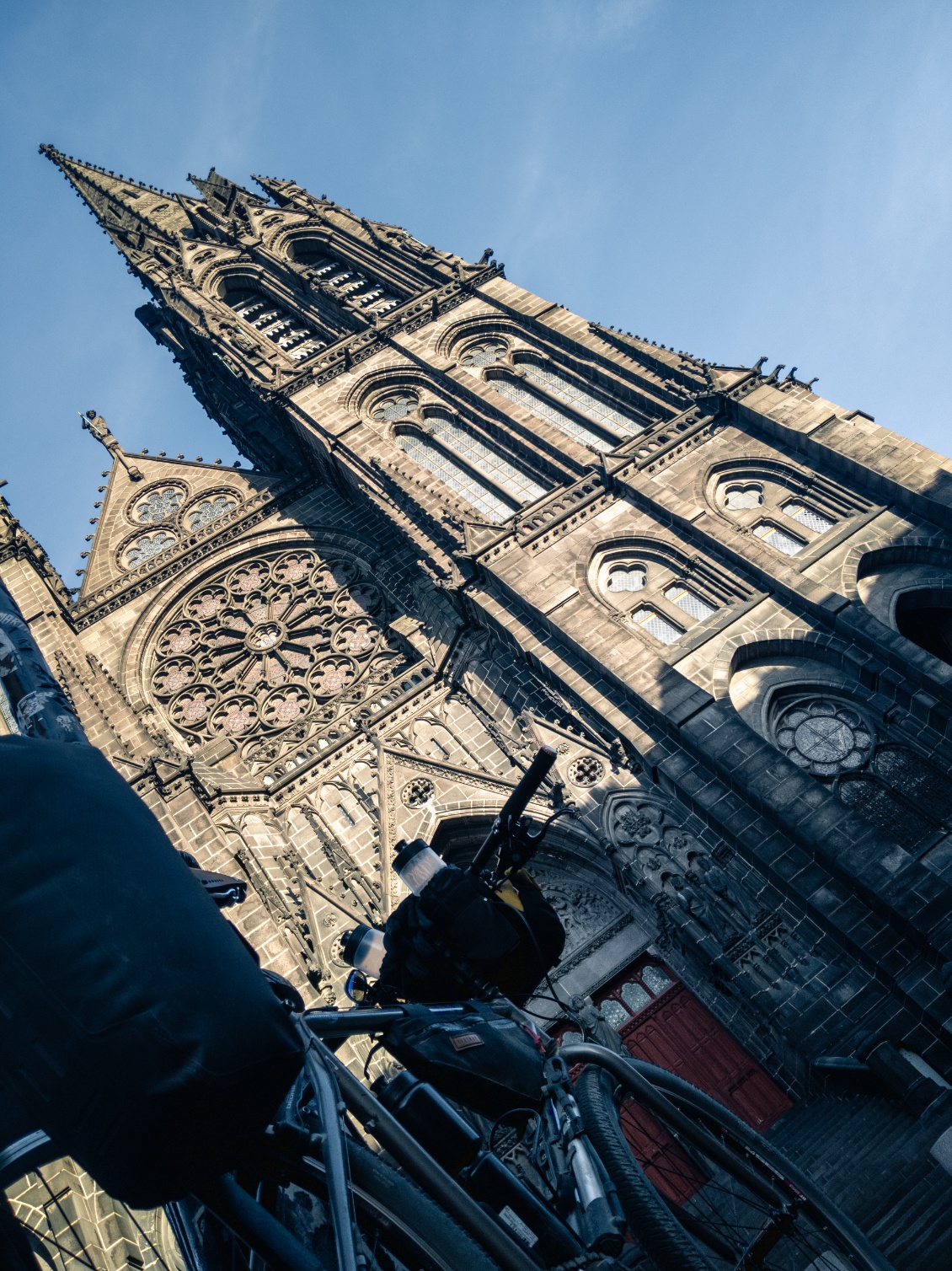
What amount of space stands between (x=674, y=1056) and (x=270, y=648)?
44.2ft

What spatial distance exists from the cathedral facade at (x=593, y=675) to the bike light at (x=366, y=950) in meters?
2.65

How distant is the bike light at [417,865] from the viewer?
605 cm

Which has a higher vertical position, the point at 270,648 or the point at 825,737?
the point at 270,648

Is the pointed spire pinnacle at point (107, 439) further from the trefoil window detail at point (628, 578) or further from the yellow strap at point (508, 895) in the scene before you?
the yellow strap at point (508, 895)

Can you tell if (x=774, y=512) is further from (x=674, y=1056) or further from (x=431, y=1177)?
(x=431, y=1177)

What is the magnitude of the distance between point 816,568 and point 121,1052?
1556 cm

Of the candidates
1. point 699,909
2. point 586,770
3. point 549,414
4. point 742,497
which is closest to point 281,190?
point 549,414

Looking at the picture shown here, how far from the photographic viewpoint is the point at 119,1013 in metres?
3.15

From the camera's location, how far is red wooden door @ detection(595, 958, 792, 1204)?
12680mm

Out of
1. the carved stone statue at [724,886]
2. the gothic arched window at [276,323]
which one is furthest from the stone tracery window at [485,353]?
the carved stone statue at [724,886]

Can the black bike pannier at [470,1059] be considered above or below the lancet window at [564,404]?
below

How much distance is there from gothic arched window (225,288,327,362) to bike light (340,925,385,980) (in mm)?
25319

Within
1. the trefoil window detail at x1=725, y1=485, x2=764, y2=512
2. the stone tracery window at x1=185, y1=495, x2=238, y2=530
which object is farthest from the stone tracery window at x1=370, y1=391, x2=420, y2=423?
the trefoil window detail at x1=725, y1=485, x2=764, y2=512

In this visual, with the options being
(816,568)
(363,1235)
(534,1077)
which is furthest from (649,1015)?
(363,1235)
